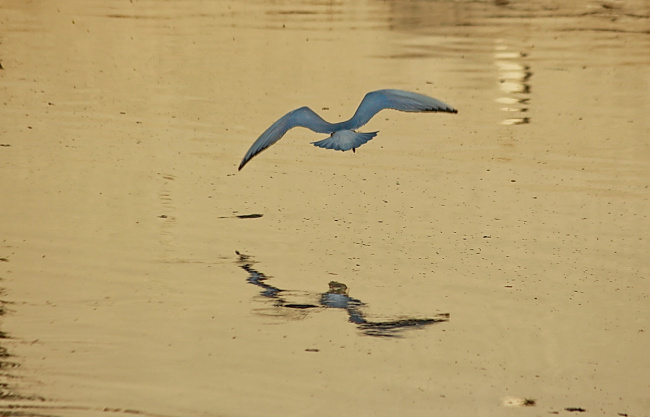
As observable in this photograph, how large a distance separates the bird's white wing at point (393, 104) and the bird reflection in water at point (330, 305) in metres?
1.35

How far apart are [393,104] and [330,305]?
1819 mm

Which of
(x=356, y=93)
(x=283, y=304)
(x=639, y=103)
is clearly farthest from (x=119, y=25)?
(x=283, y=304)

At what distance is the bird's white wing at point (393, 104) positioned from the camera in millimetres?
8375

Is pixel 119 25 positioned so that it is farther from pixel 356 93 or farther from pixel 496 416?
pixel 496 416

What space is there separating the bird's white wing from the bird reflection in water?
1.35 m

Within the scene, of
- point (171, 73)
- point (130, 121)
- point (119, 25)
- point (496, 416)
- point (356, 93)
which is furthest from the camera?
point (119, 25)

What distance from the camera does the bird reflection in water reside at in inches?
273

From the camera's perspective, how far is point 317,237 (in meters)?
8.55

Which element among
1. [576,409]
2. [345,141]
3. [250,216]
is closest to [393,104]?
[345,141]

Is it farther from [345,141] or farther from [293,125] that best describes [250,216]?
[345,141]

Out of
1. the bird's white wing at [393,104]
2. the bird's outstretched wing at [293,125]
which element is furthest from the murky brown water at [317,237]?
the bird's white wing at [393,104]

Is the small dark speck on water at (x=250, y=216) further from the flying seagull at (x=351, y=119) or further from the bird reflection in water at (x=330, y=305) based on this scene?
the bird reflection in water at (x=330, y=305)

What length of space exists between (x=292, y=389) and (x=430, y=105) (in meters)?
3.01

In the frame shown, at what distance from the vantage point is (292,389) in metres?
6.05
